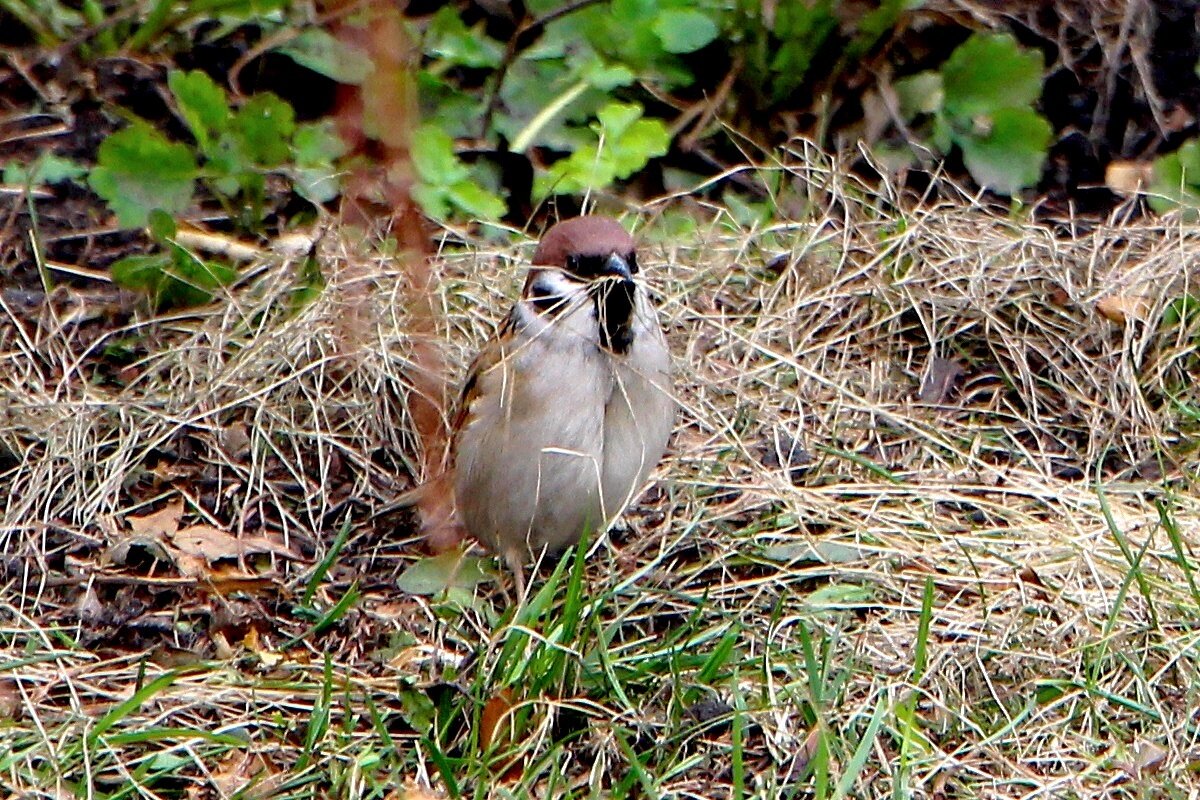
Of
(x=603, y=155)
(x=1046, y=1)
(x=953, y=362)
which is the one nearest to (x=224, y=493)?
(x=603, y=155)

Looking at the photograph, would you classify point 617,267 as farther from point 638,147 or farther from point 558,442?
point 638,147

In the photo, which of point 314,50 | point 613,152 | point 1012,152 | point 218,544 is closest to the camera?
point 218,544

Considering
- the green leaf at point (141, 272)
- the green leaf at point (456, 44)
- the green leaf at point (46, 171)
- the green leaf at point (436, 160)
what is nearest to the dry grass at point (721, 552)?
the green leaf at point (141, 272)

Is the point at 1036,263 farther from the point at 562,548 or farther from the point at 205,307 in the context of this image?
the point at 205,307

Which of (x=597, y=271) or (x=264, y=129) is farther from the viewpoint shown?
(x=264, y=129)

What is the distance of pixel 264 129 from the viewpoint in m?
4.89

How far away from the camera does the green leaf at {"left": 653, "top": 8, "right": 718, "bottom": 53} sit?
550cm

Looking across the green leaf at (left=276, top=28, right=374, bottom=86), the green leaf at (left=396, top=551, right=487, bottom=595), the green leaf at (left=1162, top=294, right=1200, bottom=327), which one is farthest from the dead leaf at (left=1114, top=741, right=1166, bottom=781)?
the green leaf at (left=276, top=28, right=374, bottom=86)

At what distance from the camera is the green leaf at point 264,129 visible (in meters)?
4.88

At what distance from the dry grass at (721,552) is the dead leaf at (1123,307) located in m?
0.01

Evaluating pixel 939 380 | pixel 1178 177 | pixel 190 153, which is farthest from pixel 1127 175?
pixel 190 153

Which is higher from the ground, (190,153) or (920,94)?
(190,153)

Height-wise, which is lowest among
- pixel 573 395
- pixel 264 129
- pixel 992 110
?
pixel 992 110

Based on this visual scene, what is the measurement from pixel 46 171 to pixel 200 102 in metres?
0.84
